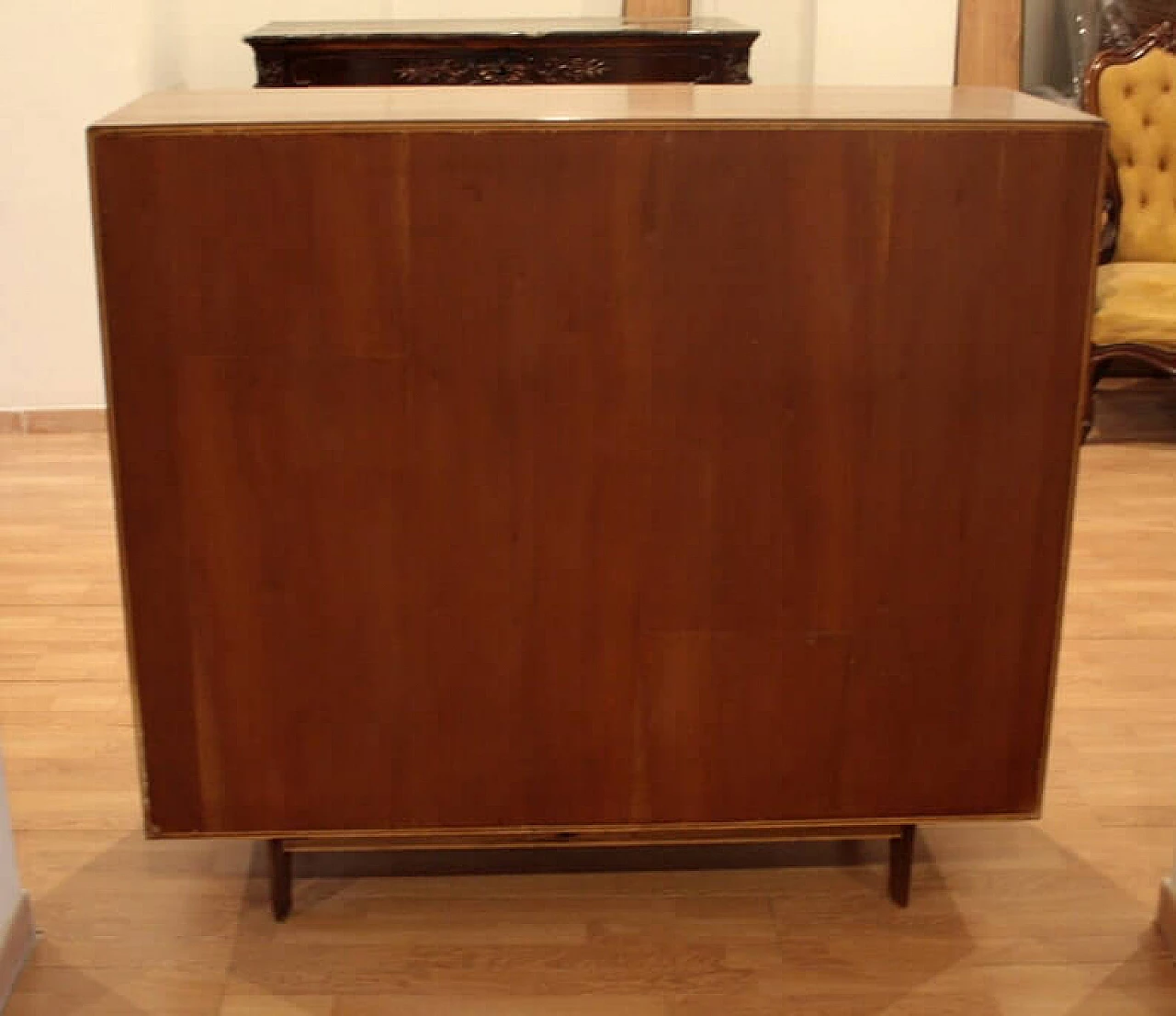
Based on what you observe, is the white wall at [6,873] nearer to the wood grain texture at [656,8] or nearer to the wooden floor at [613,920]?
the wooden floor at [613,920]

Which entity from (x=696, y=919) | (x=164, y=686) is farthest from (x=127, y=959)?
(x=696, y=919)

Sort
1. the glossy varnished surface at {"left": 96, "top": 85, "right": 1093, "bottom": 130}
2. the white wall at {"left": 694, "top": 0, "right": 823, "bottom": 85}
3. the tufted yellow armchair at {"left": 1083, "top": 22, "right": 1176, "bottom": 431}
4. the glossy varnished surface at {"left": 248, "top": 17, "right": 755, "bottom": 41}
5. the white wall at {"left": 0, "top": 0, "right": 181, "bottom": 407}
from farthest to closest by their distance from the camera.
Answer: the white wall at {"left": 694, "top": 0, "right": 823, "bottom": 85} → the tufted yellow armchair at {"left": 1083, "top": 22, "right": 1176, "bottom": 431} → the white wall at {"left": 0, "top": 0, "right": 181, "bottom": 407} → the glossy varnished surface at {"left": 248, "top": 17, "right": 755, "bottom": 41} → the glossy varnished surface at {"left": 96, "top": 85, "right": 1093, "bottom": 130}

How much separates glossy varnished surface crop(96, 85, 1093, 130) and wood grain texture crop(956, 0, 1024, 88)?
237 centimetres

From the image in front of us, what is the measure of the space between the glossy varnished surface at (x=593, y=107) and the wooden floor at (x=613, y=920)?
3.86 ft

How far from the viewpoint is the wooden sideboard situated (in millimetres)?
1882

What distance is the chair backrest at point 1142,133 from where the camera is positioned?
4.49 metres

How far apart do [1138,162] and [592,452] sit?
3186 millimetres

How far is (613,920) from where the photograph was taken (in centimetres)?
230

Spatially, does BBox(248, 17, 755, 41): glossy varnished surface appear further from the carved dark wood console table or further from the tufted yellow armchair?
the tufted yellow armchair

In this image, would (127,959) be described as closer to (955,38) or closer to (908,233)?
(908,233)

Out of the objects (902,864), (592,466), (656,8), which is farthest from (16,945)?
(656,8)

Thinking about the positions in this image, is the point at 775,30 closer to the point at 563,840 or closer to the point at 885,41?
the point at 885,41

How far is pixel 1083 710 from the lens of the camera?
2.94 m

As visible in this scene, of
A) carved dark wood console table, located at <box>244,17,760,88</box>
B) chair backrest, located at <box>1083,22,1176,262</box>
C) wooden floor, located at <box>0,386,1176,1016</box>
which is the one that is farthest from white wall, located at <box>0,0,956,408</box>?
wooden floor, located at <box>0,386,1176,1016</box>
